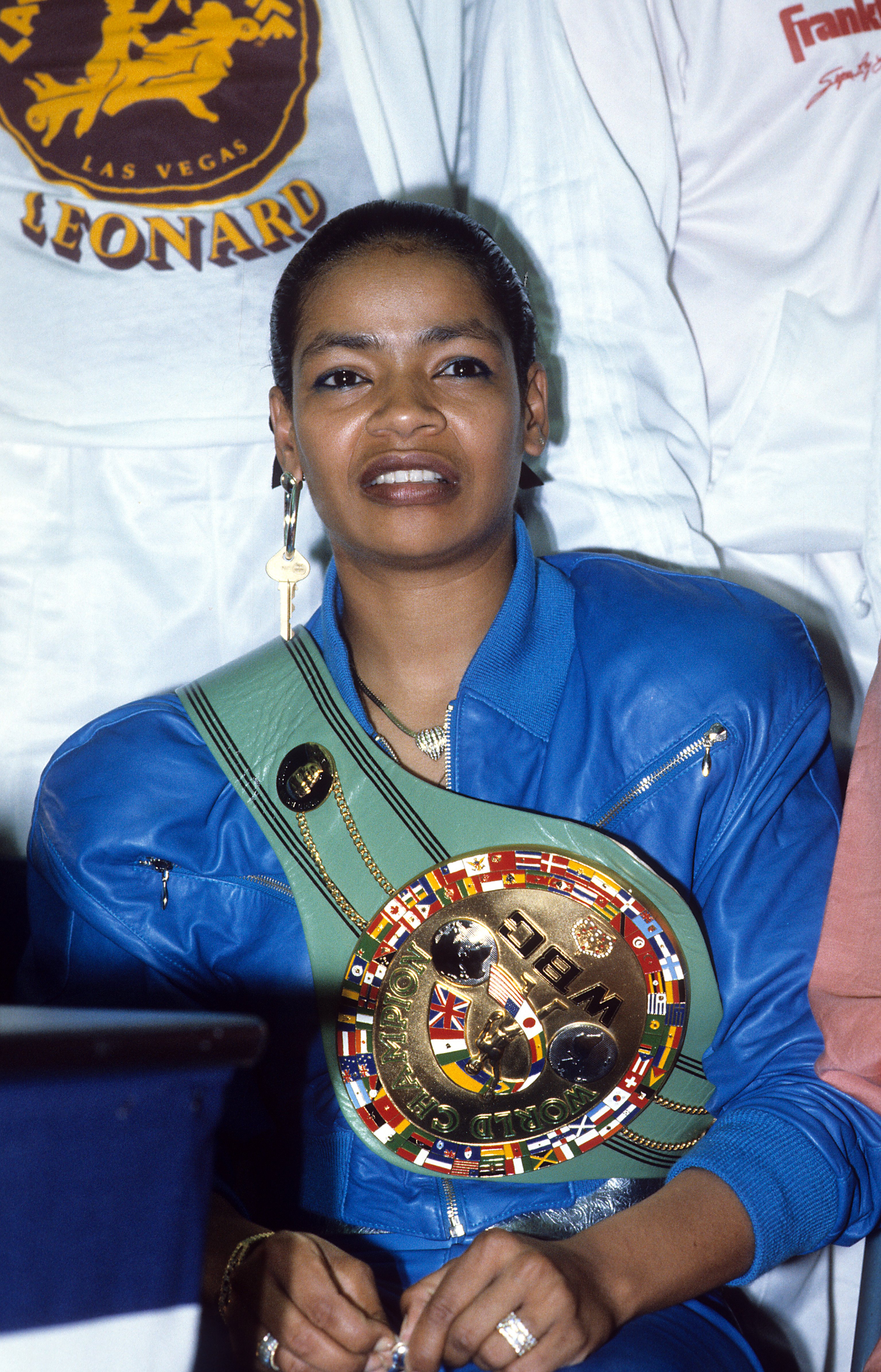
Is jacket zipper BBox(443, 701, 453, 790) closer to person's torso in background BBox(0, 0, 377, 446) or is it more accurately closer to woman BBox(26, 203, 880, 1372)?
woman BBox(26, 203, 880, 1372)

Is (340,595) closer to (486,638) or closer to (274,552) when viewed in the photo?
(486,638)

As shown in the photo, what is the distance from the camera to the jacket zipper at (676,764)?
0.89 meters

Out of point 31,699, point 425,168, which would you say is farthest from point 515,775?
point 425,168

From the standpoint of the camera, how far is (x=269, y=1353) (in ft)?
2.53

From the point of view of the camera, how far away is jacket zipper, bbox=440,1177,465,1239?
34.2 inches

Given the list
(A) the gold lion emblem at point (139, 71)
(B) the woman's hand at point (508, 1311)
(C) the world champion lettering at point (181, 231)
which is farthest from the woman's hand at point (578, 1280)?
(A) the gold lion emblem at point (139, 71)

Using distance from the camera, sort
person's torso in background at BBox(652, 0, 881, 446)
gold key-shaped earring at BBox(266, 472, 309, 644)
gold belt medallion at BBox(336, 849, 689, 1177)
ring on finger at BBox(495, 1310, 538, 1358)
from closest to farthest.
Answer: ring on finger at BBox(495, 1310, 538, 1358) < gold belt medallion at BBox(336, 849, 689, 1177) < gold key-shaped earring at BBox(266, 472, 309, 644) < person's torso in background at BBox(652, 0, 881, 446)

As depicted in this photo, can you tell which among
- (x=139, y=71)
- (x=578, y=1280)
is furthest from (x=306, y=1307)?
(x=139, y=71)

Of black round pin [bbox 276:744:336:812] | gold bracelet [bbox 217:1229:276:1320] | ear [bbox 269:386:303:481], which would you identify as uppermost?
ear [bbox 269:386:303:481]

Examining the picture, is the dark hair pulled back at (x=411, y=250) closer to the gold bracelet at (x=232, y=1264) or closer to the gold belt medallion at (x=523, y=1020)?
the gold belt medallion at (x=523, y=1020)

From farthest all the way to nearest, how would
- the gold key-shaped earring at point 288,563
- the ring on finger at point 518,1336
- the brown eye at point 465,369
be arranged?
1. the gold key-shaped earring at point 288,563
2. the brown eye at point 465,369
3. the ring on finger at point 518,1336

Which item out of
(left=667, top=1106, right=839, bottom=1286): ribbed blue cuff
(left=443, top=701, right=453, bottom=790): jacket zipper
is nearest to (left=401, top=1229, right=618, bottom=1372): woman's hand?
(left=667, top=1106, right=839, bottom=1286): ribbed blue cuff

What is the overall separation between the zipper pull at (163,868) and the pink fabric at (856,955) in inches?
17.9

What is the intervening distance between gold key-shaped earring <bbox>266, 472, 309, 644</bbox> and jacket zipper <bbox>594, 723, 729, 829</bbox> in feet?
0.99
